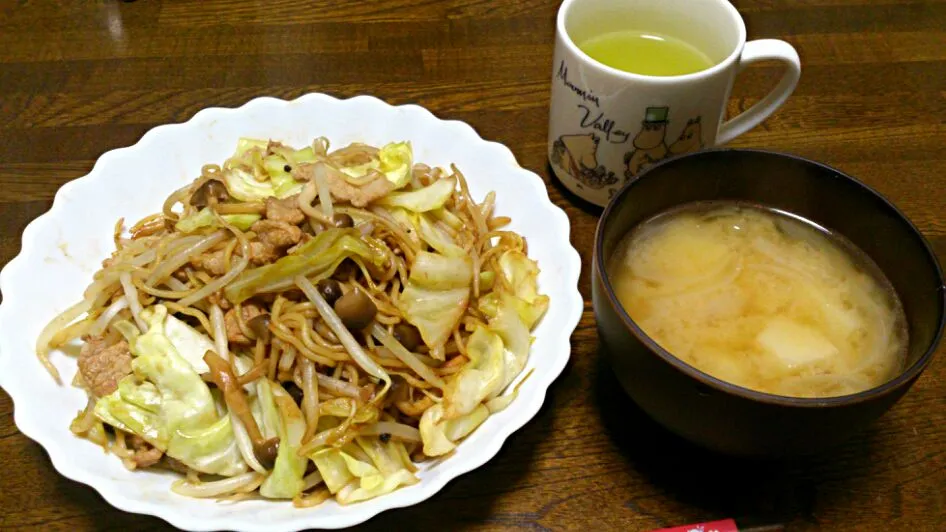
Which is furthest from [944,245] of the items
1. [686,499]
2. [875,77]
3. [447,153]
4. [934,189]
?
[447,153]

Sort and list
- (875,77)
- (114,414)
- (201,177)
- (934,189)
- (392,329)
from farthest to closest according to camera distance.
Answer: (875,77)
(934,189)
(201,177)
(392,329)
(114,414)

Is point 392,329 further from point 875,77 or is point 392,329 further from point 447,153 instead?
point 875,77

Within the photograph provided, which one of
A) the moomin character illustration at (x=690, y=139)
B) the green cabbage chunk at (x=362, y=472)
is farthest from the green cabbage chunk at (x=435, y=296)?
the moomin character illustration at (x=690, y=139)

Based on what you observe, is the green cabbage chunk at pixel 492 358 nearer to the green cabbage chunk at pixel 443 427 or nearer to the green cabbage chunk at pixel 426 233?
the green cabbage chunk at pixel 443 427

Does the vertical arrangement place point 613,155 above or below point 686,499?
above

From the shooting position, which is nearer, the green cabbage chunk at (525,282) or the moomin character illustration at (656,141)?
the green cabbage chunk at (525,282)

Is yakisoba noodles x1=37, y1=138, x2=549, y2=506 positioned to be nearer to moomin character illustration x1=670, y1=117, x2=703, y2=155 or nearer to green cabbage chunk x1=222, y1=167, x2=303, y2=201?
green cabbage chunk x1=222, y1=167, x2=303, y2=201
